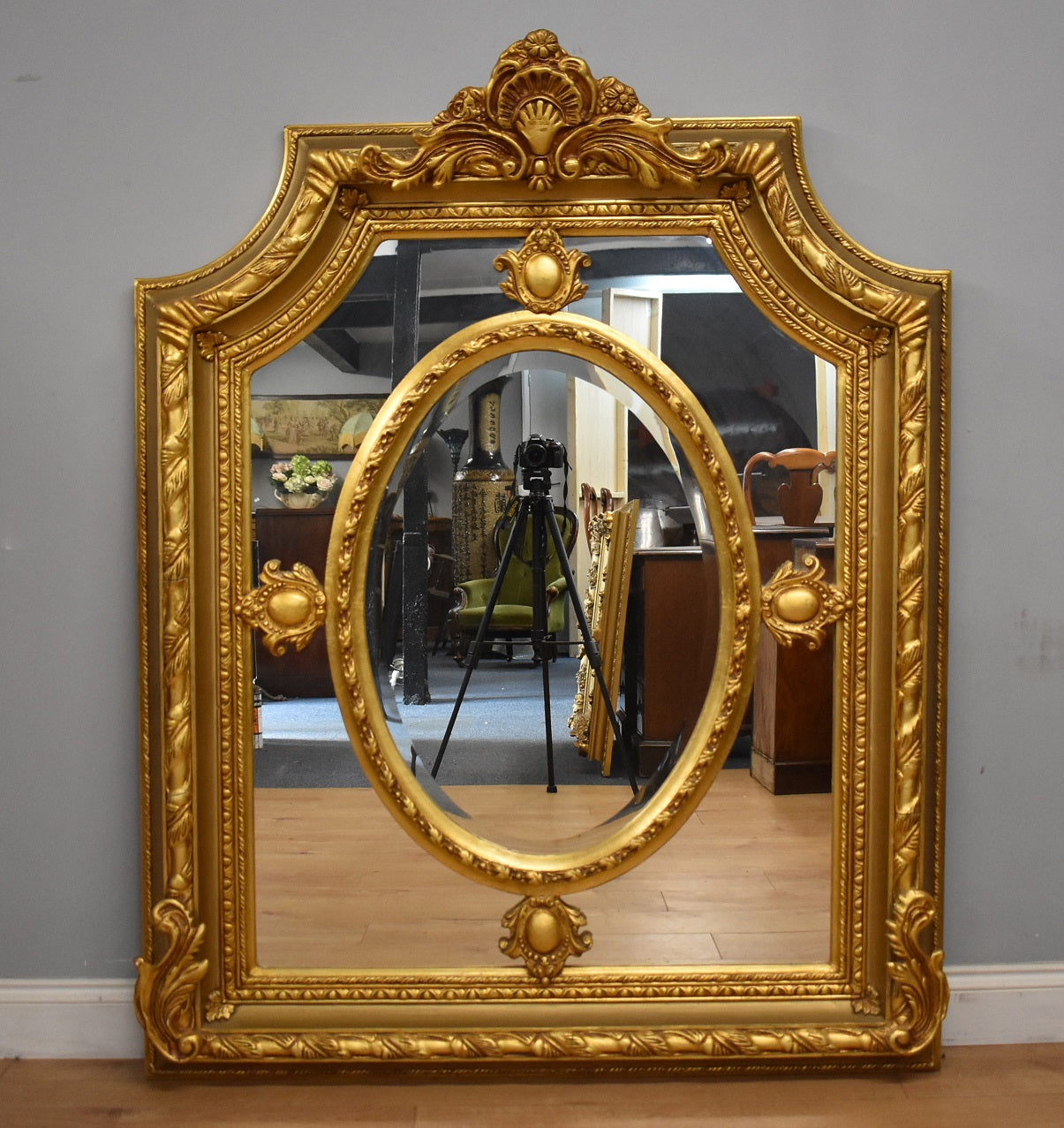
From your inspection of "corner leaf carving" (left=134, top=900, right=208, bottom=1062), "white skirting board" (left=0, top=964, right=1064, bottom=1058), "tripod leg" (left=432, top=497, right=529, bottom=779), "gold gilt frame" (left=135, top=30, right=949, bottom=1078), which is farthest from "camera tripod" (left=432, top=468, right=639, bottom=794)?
"white skirting board" (left=0, top=964, right=1064, bottom=1058)

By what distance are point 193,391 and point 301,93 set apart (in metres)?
0.54

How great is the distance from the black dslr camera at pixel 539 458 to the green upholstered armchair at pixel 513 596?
0.05 m

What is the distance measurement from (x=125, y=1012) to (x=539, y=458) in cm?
123

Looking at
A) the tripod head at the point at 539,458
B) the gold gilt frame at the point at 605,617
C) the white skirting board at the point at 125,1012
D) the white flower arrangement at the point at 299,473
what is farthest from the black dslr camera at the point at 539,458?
the white skirting board at the point at 125,1012

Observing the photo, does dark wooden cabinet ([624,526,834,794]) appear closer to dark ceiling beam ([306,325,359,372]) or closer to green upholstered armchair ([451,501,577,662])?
green upholstered armchair ([451,501,577,662])

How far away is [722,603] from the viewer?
1630mm

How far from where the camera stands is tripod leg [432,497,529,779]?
1651mm

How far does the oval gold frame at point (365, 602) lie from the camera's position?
1.60 metres

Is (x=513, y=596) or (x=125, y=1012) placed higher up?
(x=513, y=596)

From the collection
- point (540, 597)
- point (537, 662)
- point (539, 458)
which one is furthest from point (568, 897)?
point (539, 458)

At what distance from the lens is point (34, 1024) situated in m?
1.67

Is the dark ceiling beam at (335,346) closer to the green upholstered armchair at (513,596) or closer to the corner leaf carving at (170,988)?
the green upholstered armchair at (513,596)

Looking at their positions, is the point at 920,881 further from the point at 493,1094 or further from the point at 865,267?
the point at 865,267

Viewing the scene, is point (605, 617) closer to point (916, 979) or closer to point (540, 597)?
point (540, 597)
